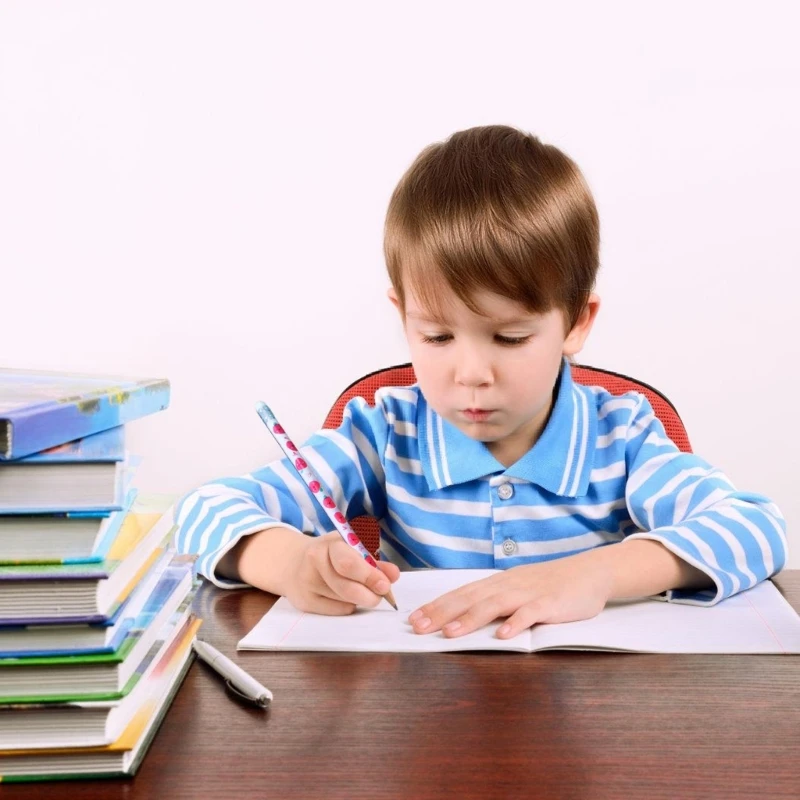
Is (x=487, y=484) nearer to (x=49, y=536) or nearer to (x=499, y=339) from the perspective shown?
(x=499, y=339)

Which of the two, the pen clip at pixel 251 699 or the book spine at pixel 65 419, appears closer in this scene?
the book spine at pixel 65 419

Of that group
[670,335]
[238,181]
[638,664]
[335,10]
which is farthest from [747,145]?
[638,664]

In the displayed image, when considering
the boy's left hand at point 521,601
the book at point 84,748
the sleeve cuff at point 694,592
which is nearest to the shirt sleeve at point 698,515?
the sleeve cuff at point 694,592

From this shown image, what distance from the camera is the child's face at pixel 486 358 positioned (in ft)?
3.59

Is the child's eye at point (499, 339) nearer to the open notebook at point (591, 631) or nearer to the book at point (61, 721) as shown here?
the open notebook at point (591, 631)

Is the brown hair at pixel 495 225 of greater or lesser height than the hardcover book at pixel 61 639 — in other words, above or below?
above

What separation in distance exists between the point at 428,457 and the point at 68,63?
1502 millimetres

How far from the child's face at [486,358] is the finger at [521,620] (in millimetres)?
321

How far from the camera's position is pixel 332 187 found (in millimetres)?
2236

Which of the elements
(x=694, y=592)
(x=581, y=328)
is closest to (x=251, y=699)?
(x=694, y=592)

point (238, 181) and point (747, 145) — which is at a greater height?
point (747, 145)

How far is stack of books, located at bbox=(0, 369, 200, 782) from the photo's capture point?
1.72 feet

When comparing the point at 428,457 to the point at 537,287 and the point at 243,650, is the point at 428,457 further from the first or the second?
the point at 243,650

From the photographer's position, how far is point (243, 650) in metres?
0.80
